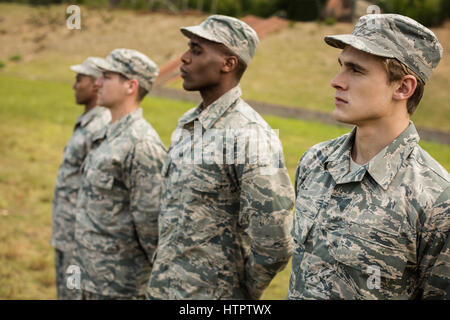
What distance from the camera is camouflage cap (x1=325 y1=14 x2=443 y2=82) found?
1798mm

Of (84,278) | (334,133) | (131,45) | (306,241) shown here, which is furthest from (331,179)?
(131,45)

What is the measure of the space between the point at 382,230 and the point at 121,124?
2.15 meters

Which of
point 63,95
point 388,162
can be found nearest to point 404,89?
point 388,162

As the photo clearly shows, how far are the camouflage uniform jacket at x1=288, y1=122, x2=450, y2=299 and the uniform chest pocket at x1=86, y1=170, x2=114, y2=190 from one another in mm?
1697

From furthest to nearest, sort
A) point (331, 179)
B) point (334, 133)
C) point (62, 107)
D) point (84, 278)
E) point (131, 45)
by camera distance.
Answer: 1. point (131, 45)
2. point (62, 107)
3. point (334, 133)
4. point (84, 278)
5. point (331, 179)

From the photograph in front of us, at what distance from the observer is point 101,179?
11.0 feet

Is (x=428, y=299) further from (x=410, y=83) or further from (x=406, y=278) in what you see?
(x=410, y=83)

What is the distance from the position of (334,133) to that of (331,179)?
1122cm

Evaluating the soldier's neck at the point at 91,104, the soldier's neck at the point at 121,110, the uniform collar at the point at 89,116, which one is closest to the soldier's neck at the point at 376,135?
the soldier's neck at the point at 121,110

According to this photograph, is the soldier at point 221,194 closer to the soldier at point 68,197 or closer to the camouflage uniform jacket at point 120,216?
the camouflage uniform jacket at point 120,216

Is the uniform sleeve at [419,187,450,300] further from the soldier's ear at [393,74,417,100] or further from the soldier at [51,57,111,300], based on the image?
the soldier at [51,57,111,300]

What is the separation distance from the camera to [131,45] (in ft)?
79.8

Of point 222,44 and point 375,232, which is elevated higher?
point 222,44

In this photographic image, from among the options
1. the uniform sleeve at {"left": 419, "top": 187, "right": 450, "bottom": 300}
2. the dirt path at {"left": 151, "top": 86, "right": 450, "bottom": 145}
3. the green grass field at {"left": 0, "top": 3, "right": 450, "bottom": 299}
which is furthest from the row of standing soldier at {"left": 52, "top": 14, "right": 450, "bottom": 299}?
the dirt path at {"left": 151, "top": 86, "right": 450, "bottom": 145}
